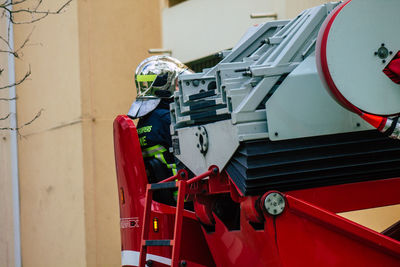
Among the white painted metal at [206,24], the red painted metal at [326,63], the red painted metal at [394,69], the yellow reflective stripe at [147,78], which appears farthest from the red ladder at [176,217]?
the white painted metal at [206,24]

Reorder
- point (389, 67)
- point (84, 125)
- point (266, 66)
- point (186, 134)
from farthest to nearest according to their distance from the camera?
point (84, 125)
point (186, 134)
point (266, 66)
point (389, 67)

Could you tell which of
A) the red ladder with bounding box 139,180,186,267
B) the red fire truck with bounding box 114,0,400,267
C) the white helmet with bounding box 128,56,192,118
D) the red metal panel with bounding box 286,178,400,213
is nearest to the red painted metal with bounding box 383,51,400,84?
the red fire truck with bounding box 114,0,400,267

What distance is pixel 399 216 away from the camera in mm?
6867

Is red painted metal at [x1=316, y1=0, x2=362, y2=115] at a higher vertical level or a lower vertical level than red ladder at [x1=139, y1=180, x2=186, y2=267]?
higher

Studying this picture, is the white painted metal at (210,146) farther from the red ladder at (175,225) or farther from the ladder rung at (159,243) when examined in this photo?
the ladder rung at (159,243)

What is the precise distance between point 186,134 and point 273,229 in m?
1.36

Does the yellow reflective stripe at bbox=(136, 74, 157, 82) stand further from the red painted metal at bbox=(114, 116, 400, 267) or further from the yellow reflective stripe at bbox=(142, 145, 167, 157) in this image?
the red painted metal at bbox=(114, 116, 400, 267)

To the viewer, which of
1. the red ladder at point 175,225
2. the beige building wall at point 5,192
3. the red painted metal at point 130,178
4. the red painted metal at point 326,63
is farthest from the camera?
the beige building wall at point 5,192

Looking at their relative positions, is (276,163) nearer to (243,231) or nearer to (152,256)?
(243,231)

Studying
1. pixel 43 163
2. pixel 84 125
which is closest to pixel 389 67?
pixel 84 125

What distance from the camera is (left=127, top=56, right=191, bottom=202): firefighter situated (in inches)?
230

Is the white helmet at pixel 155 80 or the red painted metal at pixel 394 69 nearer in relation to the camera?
the red painted metal at pixel 394 69

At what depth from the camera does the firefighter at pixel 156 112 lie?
19.1 ft

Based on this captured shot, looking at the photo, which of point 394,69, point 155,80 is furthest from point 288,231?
point 155,80
